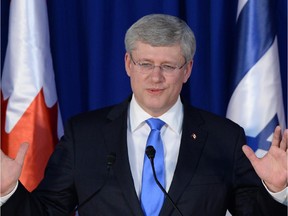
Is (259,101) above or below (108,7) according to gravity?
below

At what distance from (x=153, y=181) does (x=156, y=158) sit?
63mm

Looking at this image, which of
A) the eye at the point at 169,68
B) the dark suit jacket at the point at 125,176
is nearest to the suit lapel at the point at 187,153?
the dark suit jacket at the point at 125,176

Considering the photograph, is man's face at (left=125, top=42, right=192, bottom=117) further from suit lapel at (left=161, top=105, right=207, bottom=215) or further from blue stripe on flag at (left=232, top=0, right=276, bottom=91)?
blue stripe on flag at (left=232, top=0, right=276, bottom=91)

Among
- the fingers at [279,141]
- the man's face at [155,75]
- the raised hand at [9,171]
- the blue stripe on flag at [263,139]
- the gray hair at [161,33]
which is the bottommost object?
the blue stripe on flag at [263,139]

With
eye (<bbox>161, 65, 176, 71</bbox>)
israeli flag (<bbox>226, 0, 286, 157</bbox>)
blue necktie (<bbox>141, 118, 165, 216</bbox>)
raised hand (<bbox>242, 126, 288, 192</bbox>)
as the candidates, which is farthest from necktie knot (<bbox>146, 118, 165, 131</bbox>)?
israeli flag (<bbox>226, 0, 286, 157</bbox>)

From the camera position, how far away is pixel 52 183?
58.5 inches

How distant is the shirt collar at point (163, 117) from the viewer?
1532 mm

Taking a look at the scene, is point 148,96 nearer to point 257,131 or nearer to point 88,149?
point 88,149

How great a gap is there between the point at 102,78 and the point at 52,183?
2.43ft

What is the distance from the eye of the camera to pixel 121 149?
1.49 metres

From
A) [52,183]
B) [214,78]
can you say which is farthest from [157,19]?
[214,78]

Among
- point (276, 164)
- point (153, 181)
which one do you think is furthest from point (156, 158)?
point (276, 164)

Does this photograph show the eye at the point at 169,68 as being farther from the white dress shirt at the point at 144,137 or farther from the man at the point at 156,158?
the white dress shirt at the point at 144,137

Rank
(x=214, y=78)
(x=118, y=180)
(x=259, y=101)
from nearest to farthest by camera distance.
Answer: (x=118, y=180)
(x=259, y=101)
(x=214, y=78)
